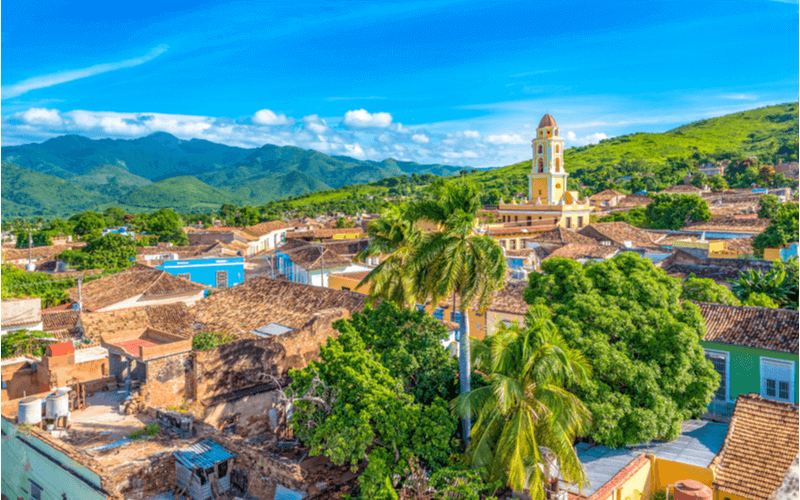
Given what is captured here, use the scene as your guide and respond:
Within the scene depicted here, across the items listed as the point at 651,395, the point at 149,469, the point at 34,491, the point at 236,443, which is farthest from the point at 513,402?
the point at 34,491

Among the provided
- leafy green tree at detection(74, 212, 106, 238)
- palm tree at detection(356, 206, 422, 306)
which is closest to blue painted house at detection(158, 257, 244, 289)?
palm tree at detection(356, 206, 422, 306)

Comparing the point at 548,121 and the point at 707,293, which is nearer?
the point at 707,293

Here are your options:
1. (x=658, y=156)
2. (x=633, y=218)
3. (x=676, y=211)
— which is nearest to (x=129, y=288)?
(x=676, y=211)

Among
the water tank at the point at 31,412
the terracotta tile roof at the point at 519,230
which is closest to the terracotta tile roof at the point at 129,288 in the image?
the water tank at the point at 31,412

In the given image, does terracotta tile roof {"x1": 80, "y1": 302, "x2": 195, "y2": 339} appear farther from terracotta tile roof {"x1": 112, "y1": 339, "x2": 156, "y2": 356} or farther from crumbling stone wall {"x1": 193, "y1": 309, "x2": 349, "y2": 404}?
crumbling stone wall {"x1": 193, "y1": 309, "x2": 349, "y2": 404}

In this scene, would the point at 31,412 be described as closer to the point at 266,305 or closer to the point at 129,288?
the point at 266,305

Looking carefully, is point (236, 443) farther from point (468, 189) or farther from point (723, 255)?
point (723, 255)

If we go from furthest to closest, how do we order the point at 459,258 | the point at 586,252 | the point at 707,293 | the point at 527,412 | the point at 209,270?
the point at 209,270 < the point at 586,252 < the point at 707,293 < the point at 459,258 < the point at 527,412
